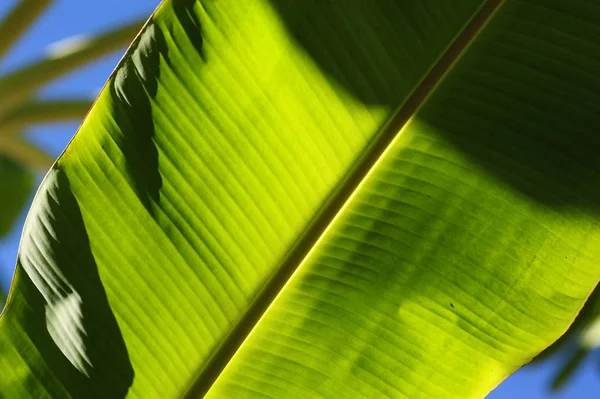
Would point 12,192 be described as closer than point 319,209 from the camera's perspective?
No

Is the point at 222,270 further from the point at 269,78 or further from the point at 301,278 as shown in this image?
the point at 269,78

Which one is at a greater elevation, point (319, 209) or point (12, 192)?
point (12, 192)

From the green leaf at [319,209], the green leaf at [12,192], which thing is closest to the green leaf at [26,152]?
the green leaf at [12,192]

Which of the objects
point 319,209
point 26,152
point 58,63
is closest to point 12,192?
point 26,152

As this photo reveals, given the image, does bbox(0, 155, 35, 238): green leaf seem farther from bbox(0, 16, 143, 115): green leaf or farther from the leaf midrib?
the leaf midrib

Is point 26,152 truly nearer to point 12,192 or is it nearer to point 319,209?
point 12,192

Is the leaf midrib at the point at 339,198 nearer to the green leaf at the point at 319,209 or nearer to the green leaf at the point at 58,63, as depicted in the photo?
the green leaf at the point at 319,209

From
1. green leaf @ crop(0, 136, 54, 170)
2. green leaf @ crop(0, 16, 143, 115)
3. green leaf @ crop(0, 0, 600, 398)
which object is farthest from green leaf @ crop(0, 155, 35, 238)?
green leaf @ crop(0, 0, 600, 398)

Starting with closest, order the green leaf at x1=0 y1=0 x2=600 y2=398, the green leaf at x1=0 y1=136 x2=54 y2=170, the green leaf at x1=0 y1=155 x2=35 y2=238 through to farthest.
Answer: the green leaf at x1=0 y1=0 x2=600 y2=398, the green leaf at x1=0 y1=136 x2=54 y2=170, the green leaf at x1=0 y1=155 x2=35 y2=238
